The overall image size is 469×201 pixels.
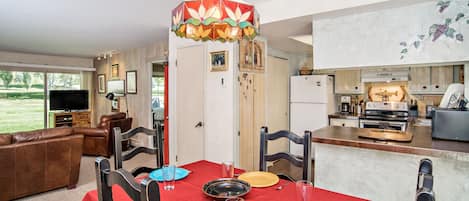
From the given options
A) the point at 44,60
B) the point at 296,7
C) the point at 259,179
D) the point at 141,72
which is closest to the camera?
the point at 259,179

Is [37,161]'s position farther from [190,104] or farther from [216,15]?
[216,15]

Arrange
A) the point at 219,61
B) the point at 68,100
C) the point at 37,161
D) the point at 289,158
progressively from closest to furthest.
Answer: the point at 289,158 → the point at 37,161 → the point at 219,61 → the point at 68,100

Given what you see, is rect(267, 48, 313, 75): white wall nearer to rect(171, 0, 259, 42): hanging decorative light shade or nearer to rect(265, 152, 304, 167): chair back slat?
rect(265, 152, 304, 167): chair back slat

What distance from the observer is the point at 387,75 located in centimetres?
457

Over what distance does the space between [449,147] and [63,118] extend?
775 cm

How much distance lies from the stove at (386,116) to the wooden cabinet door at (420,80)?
0.29 metres

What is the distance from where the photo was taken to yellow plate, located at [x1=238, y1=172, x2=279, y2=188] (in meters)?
1.69

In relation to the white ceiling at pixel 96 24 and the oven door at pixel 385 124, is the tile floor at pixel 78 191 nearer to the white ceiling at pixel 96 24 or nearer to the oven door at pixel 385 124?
the white ceiling at pixel 96 24

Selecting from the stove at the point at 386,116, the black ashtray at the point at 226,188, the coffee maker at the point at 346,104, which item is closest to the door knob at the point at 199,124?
the black ashtray at the point at 226,188

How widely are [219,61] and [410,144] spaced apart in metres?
2.26

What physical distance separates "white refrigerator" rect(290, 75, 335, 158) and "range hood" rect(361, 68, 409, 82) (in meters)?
0.61

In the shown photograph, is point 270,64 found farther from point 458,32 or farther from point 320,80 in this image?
point 458,32

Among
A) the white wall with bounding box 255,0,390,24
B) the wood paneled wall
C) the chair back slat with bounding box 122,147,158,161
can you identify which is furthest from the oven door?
the wood paneled wall

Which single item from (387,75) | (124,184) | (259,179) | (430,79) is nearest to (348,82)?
(387,75)
